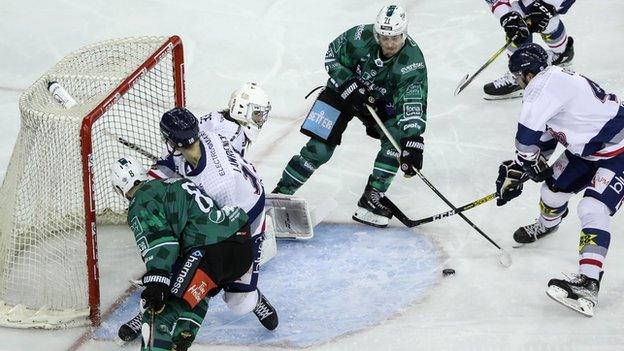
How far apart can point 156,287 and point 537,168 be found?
1.61 meters

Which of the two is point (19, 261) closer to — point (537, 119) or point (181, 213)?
point (181, 213)

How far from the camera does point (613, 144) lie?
4.47 m

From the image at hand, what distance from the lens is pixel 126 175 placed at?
3.96 meters

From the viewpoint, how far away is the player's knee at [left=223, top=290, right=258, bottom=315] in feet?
13.7

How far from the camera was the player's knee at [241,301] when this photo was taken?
4184 mm

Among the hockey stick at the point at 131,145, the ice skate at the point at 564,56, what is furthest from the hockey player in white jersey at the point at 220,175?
the ice skate at the point at 564,56

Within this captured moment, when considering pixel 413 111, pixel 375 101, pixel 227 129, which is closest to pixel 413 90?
pixel 413 111

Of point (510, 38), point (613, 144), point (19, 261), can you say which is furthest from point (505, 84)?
point (19, 261)

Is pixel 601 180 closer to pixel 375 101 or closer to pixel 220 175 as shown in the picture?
pixel 375 101

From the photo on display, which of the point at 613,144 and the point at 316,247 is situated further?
the point at 316,247

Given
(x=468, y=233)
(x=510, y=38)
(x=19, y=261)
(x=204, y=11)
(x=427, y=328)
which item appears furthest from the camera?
(x=204, y=11)

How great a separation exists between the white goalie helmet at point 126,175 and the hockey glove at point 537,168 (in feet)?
4.81

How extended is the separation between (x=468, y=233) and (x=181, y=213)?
1644mm

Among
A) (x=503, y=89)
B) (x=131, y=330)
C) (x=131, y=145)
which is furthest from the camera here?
(x=503, y=89)
